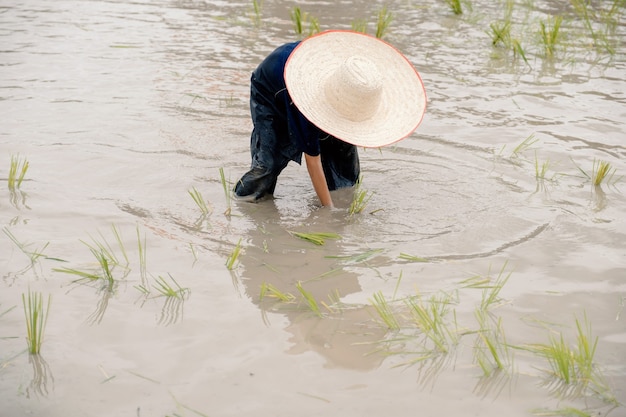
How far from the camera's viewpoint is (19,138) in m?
4.39

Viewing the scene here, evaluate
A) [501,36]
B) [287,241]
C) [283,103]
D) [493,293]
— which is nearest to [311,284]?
[287,241]

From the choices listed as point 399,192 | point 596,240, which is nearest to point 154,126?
point 399,192

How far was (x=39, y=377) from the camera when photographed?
234 centimetres

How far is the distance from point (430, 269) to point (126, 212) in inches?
54.1

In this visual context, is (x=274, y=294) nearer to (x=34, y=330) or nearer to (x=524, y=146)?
(x=34, y=330)

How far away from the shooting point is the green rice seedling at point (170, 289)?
2793mm

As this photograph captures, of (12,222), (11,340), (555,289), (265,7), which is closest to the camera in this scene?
(11,340)

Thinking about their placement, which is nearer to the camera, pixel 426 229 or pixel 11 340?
pixel 11 340

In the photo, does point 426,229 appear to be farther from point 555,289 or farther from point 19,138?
point 19,138

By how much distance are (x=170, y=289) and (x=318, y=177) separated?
920mm

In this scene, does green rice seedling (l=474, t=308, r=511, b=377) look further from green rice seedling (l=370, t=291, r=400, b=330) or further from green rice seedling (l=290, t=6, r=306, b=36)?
green rice seedling (l=290, t=6, r=306, b=36)

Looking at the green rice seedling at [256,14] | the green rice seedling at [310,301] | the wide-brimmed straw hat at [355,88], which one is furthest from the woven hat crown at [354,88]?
the green rice seedling at [256,14]

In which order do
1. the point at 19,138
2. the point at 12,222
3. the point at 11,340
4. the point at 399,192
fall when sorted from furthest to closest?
the point at 19,138 → the point at 399,192 → the point at 12,222 → the point at 11,340

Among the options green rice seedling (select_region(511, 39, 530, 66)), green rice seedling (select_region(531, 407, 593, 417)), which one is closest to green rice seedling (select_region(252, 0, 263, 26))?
green rice seedling (select_region(511, 39, 530, 66))
